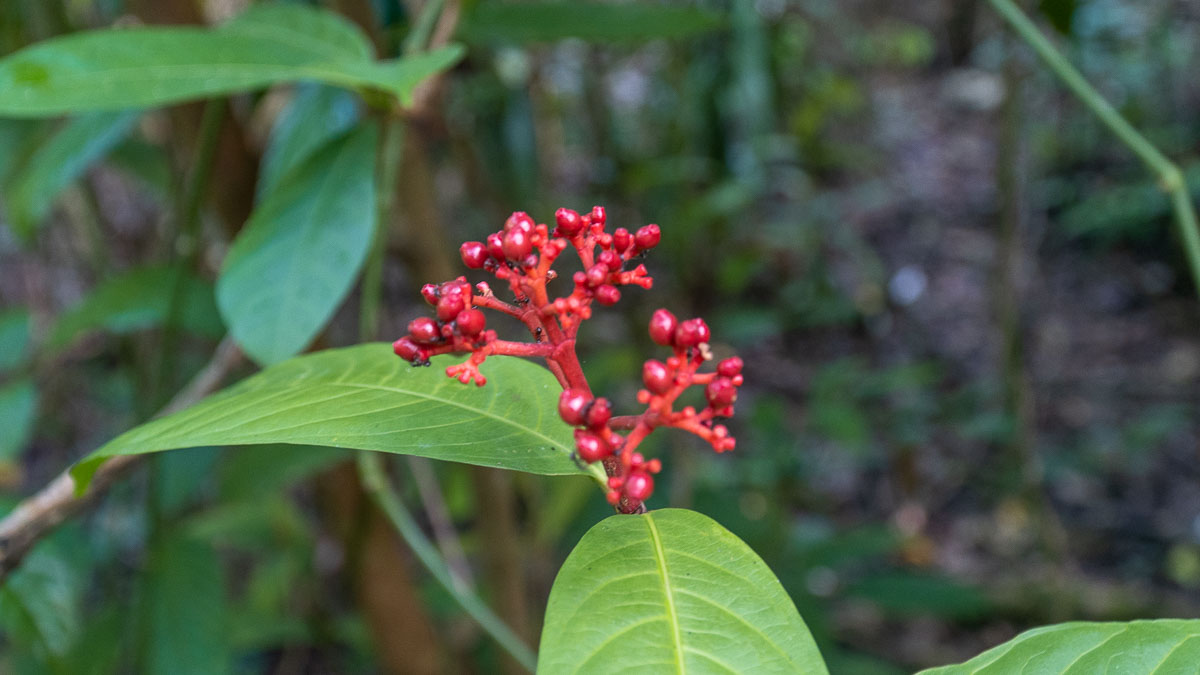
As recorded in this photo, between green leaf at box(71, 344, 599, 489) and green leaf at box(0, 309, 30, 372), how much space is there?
1.19m

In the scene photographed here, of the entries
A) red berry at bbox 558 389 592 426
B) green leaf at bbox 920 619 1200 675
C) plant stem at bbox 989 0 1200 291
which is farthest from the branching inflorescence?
plant stem at bbox 989 0 1200 291

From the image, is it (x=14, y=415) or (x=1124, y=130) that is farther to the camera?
(x=14, y=415)

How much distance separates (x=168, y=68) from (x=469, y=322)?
48 centimetres

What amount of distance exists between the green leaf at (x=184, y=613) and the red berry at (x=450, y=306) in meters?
0.97

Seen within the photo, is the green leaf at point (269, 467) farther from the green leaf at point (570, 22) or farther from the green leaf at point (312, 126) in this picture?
the green leaf at point (570, 22)

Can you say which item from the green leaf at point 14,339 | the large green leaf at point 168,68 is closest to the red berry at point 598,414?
the large green leaf at point 168,68

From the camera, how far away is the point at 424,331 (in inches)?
20.5

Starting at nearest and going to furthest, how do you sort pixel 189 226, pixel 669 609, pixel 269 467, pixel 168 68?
pixel 669 609
pixel 168 68
pixel 189 226
pixel 269 467

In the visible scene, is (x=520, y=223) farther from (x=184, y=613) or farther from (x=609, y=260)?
(x=184, y=613)

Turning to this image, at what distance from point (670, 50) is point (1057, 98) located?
2617 millimetres

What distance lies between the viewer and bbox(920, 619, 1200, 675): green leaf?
504mm

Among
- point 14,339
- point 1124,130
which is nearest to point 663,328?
point 1124,130

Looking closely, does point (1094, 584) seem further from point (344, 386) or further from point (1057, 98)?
point (1057, 98)

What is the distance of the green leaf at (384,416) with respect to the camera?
1.67ft
